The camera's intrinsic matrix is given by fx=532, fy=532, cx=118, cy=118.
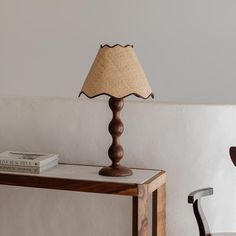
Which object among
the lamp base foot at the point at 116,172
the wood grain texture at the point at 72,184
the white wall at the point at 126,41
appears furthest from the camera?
the white wall at the point at 126,41

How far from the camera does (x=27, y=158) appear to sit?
2.30 metres

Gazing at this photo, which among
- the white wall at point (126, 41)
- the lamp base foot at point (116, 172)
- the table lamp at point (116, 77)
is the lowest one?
the lamp base foot at point (116, 172)

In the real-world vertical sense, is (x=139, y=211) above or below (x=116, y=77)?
below

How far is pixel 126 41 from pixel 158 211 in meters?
1.92

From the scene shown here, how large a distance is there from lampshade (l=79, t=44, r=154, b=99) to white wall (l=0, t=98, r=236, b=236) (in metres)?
0.33

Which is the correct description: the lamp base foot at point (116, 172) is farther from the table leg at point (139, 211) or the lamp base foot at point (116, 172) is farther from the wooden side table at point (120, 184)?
the table leg at point (139, 211)

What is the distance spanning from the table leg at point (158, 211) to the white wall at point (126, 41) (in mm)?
1717

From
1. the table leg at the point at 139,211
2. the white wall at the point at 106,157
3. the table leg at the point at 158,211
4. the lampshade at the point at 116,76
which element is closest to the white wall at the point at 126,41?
the white wall at the point at 106,157

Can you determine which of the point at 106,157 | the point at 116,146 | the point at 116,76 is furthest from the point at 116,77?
the point at 106,157

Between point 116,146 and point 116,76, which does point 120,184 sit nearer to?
point 116,146

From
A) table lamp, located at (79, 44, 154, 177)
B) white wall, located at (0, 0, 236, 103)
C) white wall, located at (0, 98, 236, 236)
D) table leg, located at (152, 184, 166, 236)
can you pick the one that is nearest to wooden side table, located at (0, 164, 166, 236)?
table leg, located at (152, 184, 166, 236)

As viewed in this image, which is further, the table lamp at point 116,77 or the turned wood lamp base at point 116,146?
the turned wood lamp base at point 116,146

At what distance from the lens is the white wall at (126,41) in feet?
12.6

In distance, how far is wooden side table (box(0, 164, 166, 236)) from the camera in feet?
6.82
